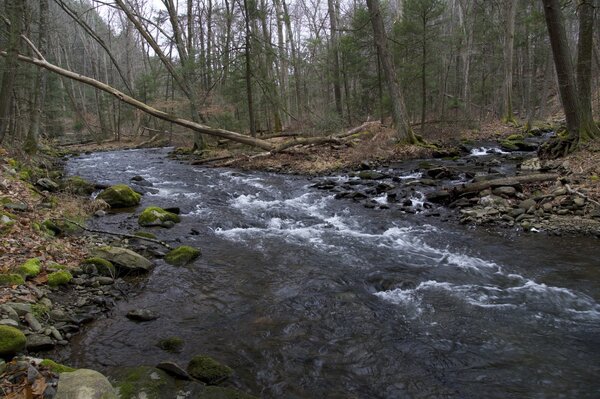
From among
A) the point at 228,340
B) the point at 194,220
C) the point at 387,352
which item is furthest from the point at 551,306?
the point at 194,220

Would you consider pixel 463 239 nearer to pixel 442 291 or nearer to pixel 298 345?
pixel 442 291

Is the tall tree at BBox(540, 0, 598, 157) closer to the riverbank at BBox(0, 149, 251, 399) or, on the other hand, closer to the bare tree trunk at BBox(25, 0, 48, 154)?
the riverbank at BBox(0, 149, 251, 399)

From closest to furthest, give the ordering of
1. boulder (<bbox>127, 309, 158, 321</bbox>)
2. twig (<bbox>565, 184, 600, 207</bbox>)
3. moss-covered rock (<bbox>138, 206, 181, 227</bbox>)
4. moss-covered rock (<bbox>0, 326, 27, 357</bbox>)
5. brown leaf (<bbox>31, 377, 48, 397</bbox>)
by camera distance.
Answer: brown leaf (<bbox>31, 377, 48, 397</bbox>)
moss-covered rock (<bbox>0, 326, 27, 357</bbox>)
boulder (<bbox>127, 309, 158, 321</bbox>)
twig (<bbox>565, 184, 600, 207</bbox>)
moss-covered rock (<bbox>138, 206, 181, 227</bbox>)

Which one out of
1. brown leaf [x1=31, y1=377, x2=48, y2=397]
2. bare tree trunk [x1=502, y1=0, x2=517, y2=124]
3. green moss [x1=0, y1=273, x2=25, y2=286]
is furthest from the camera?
bare tree trunk [x1=502, y1=0, x2=517, y2=124]

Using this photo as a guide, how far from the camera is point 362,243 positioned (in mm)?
8242

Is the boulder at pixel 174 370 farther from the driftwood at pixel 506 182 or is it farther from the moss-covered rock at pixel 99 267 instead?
the driftwood at pixel 506 182

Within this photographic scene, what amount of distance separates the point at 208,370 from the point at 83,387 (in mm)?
1334

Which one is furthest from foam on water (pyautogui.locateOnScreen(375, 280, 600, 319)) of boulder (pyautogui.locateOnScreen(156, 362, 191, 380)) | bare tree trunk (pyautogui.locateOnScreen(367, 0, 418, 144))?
bare tree trunk (pyautogui.locateOnScreen(367, 0, 418, 144))

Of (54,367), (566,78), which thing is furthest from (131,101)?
(566,78)

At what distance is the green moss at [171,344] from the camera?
4.69 metres

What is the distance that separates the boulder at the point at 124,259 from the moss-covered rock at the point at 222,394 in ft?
11.8

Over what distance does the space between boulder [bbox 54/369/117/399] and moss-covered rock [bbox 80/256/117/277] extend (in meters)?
3.38

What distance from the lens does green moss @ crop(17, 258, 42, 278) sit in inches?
218

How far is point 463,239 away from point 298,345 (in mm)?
4747
